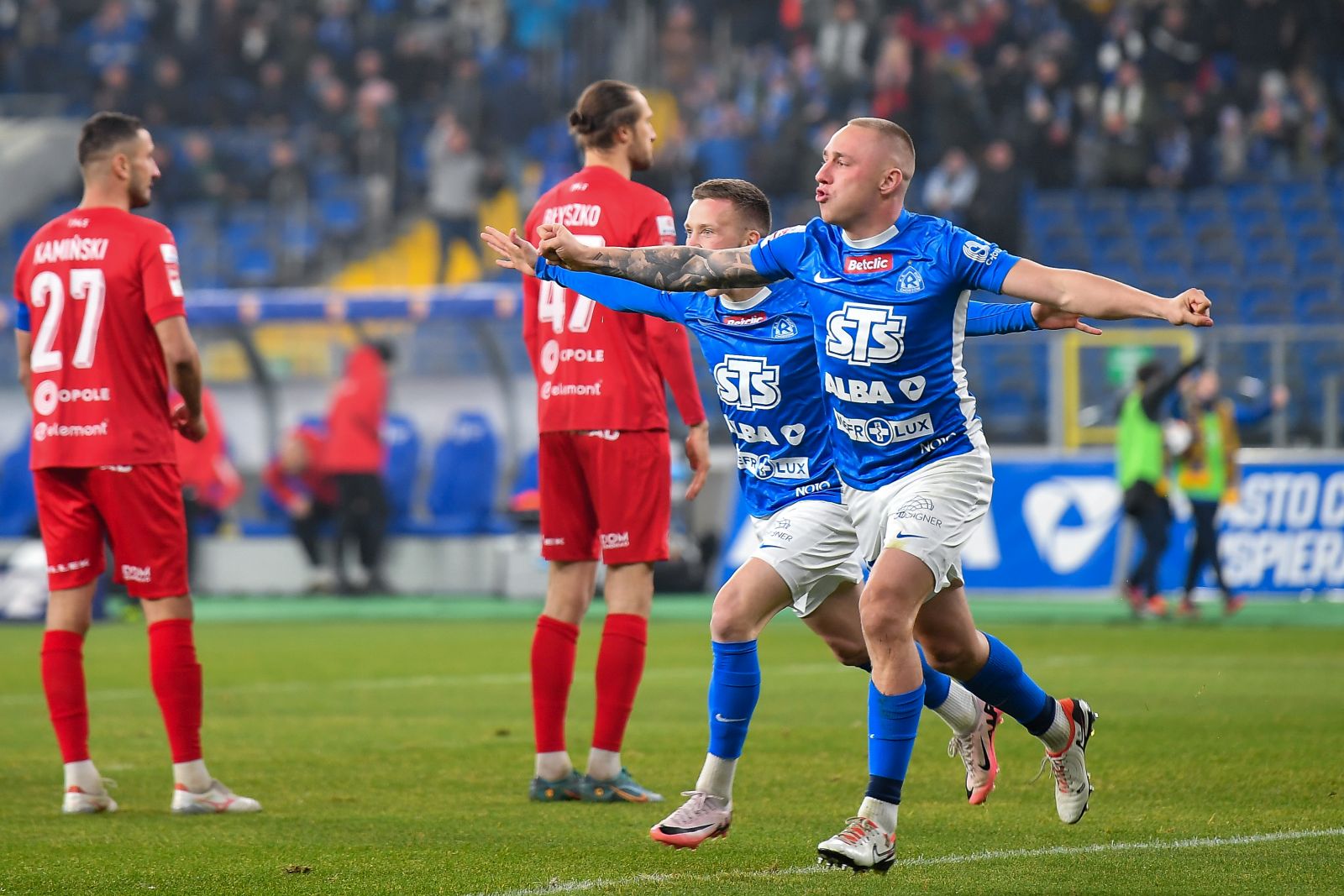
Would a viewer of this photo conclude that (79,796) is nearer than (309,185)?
Yes

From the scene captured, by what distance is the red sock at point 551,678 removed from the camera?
6.97 metres

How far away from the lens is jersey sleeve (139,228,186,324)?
675 cm

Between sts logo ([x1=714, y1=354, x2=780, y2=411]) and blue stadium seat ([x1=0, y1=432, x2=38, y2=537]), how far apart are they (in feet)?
50.2

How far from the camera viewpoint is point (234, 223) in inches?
1072

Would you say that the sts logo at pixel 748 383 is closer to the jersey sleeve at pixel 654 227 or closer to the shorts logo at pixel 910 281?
the shorts logo at pixel 910 281

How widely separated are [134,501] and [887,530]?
276 centimetres

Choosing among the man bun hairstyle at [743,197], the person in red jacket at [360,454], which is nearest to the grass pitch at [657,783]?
the man bun hairstyle at [743,197]

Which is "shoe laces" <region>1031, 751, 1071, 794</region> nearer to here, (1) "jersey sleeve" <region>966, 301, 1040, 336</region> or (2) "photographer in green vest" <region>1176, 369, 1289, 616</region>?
(1) "jersey sleeve" <region>966, 301, 1040, 336</region>

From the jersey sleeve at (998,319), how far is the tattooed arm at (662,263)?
598mm

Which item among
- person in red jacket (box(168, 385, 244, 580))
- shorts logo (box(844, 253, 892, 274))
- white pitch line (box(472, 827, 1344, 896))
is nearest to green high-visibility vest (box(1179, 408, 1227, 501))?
person in red jacket (box(168, 385, 244, 580))

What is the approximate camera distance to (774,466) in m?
6.12

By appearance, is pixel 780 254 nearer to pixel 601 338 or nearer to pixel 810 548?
pixel 810 548

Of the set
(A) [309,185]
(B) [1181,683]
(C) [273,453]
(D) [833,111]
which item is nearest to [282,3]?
(A) [309,185]

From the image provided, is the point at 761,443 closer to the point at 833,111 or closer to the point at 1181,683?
the point at 1181,683
